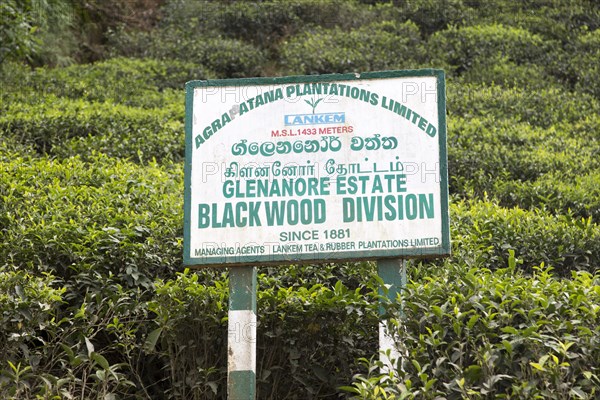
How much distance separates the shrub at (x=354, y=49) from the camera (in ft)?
57.3

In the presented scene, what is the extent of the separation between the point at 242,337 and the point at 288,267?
6.02ft

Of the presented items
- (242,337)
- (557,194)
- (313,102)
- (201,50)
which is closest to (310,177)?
(313,102)

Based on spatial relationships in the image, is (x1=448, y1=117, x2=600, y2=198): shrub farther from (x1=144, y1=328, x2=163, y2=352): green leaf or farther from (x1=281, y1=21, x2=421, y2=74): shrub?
(x1=144, y1=328, x2=163, y2=352): green leaf

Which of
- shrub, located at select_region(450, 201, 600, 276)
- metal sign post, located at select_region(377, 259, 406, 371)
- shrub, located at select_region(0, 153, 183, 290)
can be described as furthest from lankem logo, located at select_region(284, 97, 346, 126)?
shrub, located at select_region(450, 201, 600, 276)

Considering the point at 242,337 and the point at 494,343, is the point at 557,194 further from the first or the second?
the point at 242,337

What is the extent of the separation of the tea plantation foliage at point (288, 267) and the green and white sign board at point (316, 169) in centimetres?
47

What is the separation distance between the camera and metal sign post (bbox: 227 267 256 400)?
634cm

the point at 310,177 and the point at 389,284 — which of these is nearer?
the point at 389,284

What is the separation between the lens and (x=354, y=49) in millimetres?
18141

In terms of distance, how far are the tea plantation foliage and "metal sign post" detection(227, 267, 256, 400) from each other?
17.8 inches

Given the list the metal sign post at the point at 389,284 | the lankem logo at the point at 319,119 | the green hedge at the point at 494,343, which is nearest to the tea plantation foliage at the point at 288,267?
the green hedge at the point at 494,343

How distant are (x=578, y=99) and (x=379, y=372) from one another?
37.2 feet

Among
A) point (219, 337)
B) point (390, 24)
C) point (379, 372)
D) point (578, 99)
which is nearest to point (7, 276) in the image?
point (219, 337)

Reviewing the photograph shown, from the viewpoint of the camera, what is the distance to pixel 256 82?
6.91 metres
